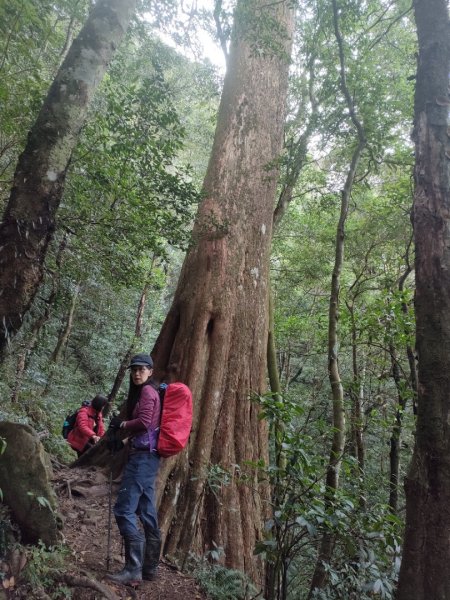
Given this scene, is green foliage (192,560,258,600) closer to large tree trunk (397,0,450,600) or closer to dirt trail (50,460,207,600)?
dirt trail (50,460,207,600)

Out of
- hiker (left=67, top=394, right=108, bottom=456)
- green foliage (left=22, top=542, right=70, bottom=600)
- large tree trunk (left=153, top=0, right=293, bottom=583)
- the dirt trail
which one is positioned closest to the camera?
green foliage (left=22, top=542, right=70, bottom=600)

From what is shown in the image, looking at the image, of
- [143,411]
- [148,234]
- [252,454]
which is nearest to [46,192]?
[148,234]

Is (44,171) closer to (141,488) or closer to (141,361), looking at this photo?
(141,361)

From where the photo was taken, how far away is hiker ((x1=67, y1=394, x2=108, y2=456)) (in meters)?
6.45

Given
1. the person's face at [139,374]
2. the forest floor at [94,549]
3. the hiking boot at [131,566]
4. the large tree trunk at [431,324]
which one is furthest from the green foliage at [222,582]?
the large tree trunk at [431,324]

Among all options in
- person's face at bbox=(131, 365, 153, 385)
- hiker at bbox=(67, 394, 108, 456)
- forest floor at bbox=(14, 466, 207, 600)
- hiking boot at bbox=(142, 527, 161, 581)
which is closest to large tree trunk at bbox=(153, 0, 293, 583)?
forest floor at bbox=(14, 466, 207, 600)

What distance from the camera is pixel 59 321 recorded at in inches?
539

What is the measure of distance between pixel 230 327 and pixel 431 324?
12.1 feet

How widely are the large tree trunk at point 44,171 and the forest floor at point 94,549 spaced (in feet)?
6.15

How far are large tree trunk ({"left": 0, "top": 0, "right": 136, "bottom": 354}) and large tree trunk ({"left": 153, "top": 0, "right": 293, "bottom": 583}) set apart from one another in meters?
1.96

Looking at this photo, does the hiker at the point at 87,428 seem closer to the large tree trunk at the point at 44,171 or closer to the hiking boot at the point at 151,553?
the hiking boot at the point at 151,553

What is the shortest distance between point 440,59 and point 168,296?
63.8 feet

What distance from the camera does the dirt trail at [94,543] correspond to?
136 inches

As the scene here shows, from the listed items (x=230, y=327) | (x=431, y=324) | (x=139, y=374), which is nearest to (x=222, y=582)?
(x=139, y=374)
